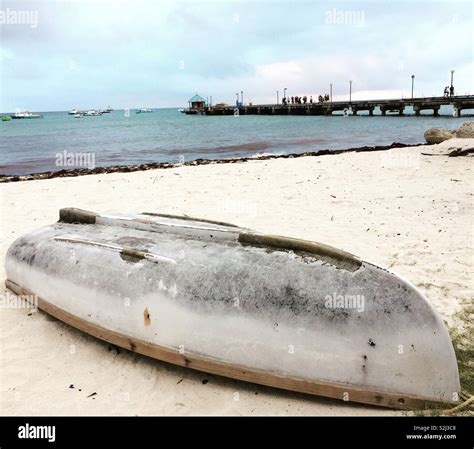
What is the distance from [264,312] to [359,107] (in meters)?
61.0

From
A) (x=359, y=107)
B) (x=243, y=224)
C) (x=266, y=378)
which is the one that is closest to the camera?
(x=266, y=378)

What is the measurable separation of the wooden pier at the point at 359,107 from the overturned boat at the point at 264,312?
5041 cm

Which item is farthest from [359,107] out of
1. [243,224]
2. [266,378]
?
[266,378]

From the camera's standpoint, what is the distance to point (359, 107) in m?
58.2

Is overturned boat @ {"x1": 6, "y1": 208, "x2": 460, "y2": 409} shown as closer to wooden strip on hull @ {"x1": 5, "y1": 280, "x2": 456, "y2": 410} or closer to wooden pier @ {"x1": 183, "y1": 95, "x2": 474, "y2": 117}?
wooden strip on hull @ {"x1": 5, "y1": 280, "x2": 456, "y2": 410}

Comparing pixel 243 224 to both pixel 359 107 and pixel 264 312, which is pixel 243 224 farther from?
pixel 359 107

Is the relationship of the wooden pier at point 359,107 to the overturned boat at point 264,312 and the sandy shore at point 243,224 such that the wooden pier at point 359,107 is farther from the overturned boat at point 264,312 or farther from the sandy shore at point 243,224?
the overturned boat at point 264,312

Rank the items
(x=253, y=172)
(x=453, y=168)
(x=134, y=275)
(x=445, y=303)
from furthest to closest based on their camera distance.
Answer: (x=253, y=172) < (x=453, y=168) < (x=445, y=303) < (x=134, y=275)

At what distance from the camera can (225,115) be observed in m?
82.8

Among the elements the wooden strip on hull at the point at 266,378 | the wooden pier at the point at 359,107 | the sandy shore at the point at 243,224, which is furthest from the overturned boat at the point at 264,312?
the wooden pier at the point at 359,107

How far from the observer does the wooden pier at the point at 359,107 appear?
46.6 metres
